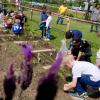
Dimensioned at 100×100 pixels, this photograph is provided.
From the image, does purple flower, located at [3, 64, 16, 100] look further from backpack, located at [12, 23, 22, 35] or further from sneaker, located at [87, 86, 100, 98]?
backpack, located at [12, 23, 22, 35]

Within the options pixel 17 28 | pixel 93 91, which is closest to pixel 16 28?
pixel 17 28

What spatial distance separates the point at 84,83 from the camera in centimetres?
674

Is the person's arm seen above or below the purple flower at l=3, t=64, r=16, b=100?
below

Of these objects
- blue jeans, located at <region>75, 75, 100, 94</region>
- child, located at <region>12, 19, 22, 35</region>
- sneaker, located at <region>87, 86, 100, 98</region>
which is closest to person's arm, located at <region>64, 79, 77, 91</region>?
blue jeans, located at <region>75, 75, 100, 94</region>

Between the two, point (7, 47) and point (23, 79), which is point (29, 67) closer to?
point (23, 79)

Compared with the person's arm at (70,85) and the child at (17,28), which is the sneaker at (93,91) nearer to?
the person's arm at (70,85)

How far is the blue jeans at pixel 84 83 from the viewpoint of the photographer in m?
6.64

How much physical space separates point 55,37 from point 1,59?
5461 mm

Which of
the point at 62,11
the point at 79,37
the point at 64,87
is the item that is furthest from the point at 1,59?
the point at 62,11

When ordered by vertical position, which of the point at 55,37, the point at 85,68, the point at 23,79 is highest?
the point at 23,79

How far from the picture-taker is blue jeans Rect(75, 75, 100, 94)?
6.64 metres

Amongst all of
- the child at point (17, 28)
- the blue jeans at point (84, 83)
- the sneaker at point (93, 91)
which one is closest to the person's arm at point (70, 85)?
the blue jeans at point (84, 83)

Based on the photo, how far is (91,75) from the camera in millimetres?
6512

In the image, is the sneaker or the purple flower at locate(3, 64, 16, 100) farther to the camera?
the sneaker
